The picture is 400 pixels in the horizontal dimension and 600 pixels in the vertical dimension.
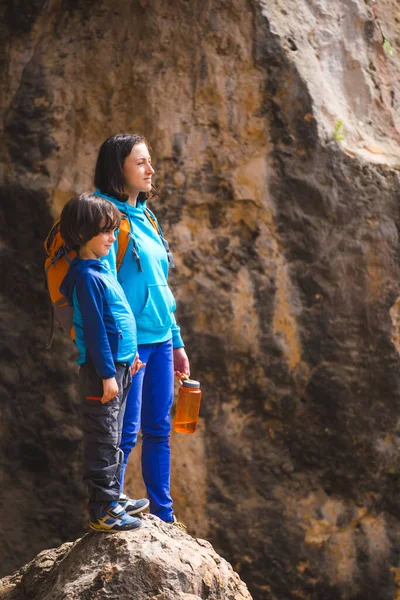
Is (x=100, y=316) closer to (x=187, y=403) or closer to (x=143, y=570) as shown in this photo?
(x=187, y=403)

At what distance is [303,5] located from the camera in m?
4.81

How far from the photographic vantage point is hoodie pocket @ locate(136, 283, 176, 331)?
3146 millimetres

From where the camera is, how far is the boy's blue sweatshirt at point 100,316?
9.13 ft

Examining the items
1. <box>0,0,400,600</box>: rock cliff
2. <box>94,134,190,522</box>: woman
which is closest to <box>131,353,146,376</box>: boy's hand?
<box>94,134,190,522</box>: woman

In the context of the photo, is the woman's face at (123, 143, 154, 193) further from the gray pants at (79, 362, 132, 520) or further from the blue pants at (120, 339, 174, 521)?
the gray pants at (79, 362, 132, 520)

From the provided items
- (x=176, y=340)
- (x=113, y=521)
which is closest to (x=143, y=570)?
(x=113, y=521)

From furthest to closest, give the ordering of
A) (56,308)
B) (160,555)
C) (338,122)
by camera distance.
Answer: (338,122), (56,308), (160,555)

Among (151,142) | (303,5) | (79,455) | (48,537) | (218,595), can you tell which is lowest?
(48,537)

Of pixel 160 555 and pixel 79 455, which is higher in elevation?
pixel 160 555

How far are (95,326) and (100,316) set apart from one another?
0.04 m

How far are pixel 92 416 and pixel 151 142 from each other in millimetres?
2342

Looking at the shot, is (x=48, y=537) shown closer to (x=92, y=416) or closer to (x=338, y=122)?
(x=92, y=416)

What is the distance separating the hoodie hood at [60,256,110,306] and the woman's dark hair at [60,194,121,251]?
0.07 meters

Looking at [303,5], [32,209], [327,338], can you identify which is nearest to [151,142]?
[32,209]
